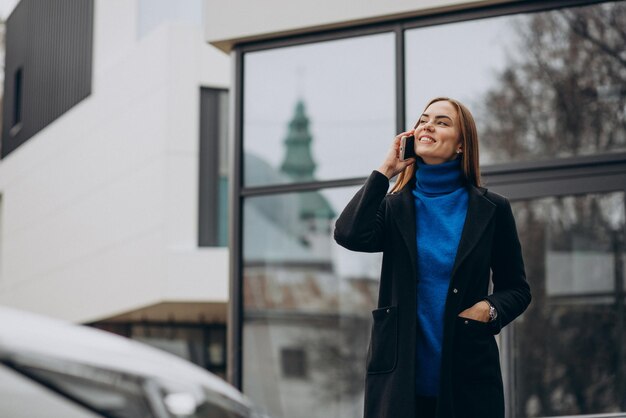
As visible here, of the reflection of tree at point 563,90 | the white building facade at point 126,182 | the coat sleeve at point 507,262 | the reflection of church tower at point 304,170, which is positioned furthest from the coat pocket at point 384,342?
the white building facade at point 126,182

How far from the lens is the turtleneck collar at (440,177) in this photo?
3457 mm

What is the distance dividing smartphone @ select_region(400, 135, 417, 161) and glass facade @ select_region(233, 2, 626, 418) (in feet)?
14.7

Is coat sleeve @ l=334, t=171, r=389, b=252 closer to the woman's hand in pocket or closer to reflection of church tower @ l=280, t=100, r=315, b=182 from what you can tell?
the woman's hand in pocket

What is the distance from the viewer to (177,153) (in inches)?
827

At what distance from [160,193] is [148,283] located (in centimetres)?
167

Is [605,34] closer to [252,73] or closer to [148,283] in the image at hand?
[252,73]

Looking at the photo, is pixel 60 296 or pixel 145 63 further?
pixel 60 296

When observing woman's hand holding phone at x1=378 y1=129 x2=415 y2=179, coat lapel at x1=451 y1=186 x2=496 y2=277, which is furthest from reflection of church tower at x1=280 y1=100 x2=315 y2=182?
coat lapel at x1=451 y1=186 x2=496 y2=277

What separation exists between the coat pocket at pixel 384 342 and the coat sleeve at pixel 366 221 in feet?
0.69

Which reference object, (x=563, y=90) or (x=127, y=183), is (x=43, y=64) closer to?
(x=127, y=183)

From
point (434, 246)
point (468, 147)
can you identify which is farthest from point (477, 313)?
point (468, 147)

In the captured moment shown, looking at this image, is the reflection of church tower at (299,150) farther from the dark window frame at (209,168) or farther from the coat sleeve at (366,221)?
the dark window frame at (209,168)

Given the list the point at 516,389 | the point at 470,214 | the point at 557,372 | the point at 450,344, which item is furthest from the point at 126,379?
the point at 557,372

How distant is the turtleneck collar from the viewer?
11.3 ft
